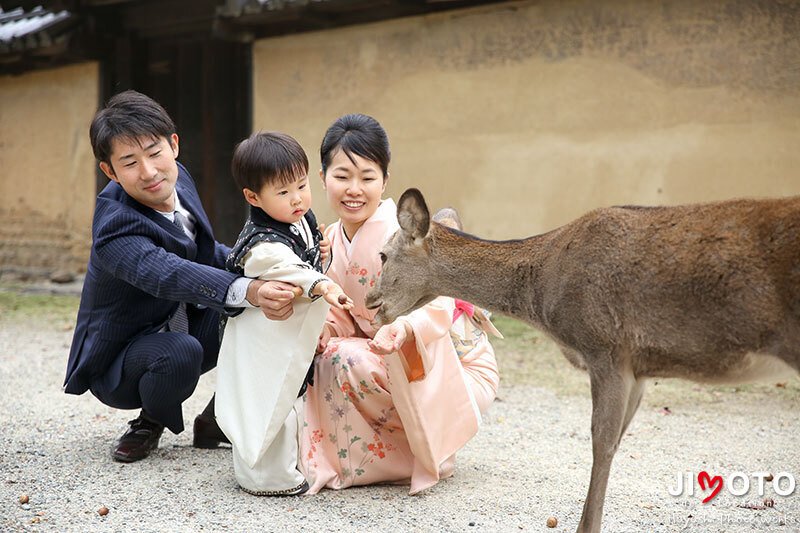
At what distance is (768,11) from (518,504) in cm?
597

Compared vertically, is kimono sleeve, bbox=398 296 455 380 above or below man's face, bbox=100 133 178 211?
below

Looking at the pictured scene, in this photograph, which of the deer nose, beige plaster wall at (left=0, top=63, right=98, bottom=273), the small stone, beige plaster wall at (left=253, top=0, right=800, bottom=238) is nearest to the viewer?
Answer: the deer nose

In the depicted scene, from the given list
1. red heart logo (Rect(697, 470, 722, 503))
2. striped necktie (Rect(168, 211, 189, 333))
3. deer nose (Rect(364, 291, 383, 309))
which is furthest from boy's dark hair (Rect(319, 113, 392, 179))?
red heart logo (Rect(697, 470, 722, 503))

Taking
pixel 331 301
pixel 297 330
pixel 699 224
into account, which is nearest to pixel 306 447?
pixel 297 330

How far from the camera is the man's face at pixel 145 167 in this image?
422 cm

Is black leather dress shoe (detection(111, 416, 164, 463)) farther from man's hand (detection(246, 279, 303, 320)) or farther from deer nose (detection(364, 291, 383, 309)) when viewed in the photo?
deer nose (detection(364, 291, 383, 309))

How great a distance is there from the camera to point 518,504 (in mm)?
3938

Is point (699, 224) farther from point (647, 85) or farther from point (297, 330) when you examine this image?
point (647, 85)

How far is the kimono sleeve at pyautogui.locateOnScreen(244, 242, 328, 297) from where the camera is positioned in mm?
3775

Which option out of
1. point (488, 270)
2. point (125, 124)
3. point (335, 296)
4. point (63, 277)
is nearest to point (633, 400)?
point (488, 270)

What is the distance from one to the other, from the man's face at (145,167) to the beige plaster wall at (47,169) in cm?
878

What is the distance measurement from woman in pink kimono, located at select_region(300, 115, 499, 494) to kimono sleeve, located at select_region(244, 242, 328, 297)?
0.42m

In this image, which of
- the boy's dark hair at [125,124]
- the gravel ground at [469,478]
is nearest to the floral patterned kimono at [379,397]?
the gravel ground at [469,478]

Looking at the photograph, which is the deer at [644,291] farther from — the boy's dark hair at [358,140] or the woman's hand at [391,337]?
the boy's dark hair at [358,140]
